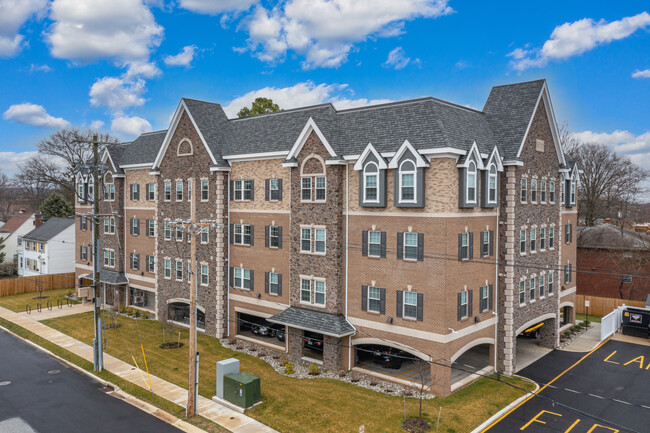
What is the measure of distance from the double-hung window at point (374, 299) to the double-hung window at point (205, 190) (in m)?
15.3

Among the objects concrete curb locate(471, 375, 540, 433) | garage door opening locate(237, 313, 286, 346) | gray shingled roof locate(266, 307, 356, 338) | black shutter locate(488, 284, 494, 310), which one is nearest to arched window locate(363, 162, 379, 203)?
gray shingled roof locate(266, 307, 356, 338)

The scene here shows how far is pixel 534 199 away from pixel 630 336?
626 inches

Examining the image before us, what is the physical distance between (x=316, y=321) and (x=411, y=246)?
24.7 feet

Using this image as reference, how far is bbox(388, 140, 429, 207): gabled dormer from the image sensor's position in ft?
76.1

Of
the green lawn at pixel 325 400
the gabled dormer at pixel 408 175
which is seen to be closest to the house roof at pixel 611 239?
the green lawn at pixel 325 400

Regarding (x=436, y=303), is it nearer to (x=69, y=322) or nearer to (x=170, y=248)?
(x=170, y=248)

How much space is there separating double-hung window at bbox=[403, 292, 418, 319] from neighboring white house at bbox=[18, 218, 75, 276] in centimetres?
4782

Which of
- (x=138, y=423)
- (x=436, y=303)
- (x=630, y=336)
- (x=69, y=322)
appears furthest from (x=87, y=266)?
(x=630, y=336)

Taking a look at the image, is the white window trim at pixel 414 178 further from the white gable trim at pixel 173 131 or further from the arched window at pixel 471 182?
the white gable trim at pixel 173 131

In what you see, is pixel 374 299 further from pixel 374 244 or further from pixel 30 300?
pixel 30 300

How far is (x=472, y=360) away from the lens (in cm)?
2892

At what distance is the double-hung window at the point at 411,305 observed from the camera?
2394 cm

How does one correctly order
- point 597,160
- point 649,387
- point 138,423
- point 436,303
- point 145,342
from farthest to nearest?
point 597,160, point 145,342, point 649,387, point 436,303, point 138,423

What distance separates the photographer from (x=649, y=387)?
25.0m
